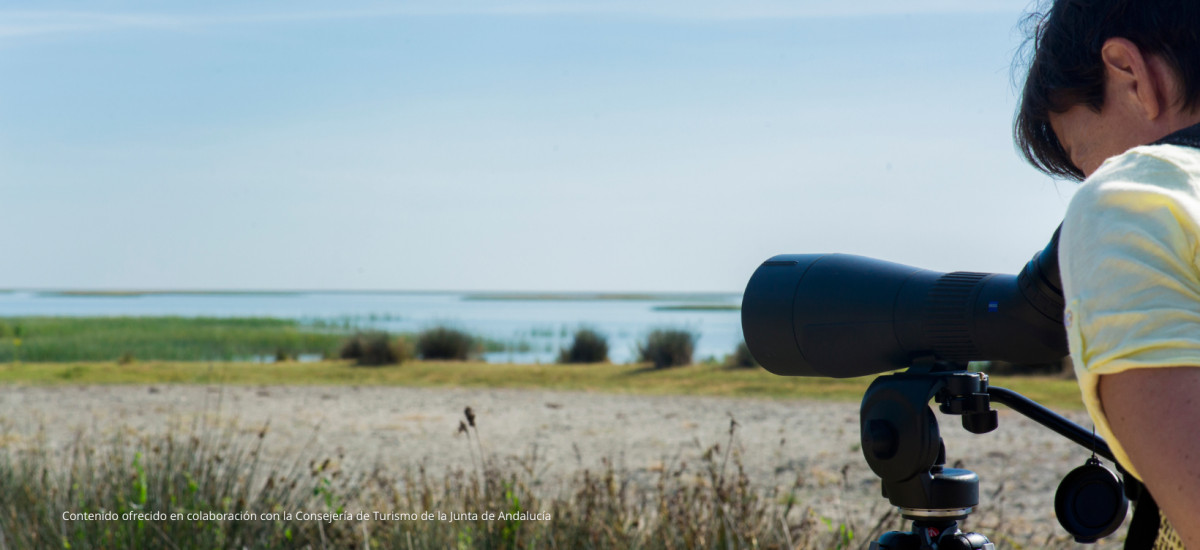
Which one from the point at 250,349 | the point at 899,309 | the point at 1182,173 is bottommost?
the point at 250,349

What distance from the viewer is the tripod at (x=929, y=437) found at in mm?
1290

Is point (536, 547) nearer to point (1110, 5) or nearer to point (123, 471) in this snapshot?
point (123, 471)

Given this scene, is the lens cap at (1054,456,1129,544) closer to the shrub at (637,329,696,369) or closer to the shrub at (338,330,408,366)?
the shrub at (637,329,696,369)

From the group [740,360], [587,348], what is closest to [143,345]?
[587,348]

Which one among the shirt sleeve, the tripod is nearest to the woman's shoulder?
the shirt sleeve

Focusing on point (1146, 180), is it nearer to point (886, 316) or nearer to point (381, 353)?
point (886, 316)

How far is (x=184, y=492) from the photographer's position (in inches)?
151

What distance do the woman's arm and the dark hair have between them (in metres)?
0.34

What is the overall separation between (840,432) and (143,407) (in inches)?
313

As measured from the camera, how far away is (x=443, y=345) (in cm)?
1972

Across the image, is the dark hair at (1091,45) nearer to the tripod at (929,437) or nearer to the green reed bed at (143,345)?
the tripod at (929,437)

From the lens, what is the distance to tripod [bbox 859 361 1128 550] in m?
1.29

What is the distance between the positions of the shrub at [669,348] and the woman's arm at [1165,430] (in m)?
16.5

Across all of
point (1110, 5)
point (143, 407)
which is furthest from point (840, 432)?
point (1110, 5)
